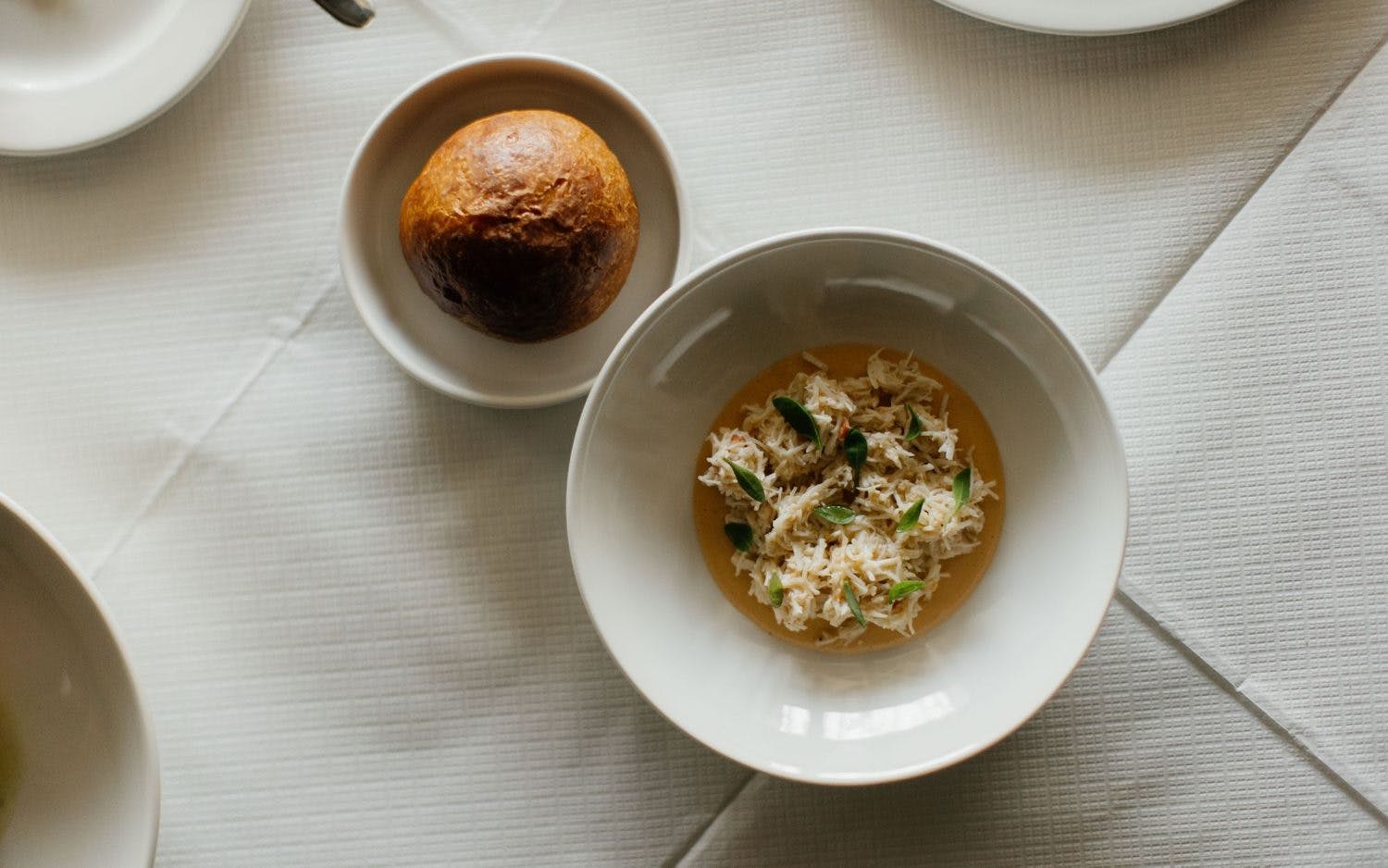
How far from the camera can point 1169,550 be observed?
0.80 m

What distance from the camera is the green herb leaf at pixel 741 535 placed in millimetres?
762

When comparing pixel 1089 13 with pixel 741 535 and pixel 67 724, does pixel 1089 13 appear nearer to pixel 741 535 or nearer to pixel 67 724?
pixel 741 535

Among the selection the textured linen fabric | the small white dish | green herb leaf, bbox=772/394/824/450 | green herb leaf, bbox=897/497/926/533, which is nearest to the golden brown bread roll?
the small white dish

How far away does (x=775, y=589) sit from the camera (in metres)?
0.73

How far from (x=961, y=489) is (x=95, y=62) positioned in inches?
30.3

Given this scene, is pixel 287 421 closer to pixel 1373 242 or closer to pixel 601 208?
pixel 601 208

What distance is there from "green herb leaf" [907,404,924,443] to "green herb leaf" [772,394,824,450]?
0.06 metres

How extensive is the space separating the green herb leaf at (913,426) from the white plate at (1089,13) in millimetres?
311

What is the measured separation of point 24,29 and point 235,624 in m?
0.52

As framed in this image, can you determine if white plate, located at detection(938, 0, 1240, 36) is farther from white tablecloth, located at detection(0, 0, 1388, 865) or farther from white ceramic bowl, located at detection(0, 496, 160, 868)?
white ceramic bowl, located at detection(0, 496, 160, 868)

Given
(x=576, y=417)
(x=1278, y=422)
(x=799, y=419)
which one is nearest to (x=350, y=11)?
(x=576, y=417)

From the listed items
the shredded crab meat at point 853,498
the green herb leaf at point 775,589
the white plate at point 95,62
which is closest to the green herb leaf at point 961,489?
the shredded crab meat at point 853,498

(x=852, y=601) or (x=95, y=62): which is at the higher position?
(x=95, y=62)

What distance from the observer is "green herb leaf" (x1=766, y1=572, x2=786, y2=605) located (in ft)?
2.39
